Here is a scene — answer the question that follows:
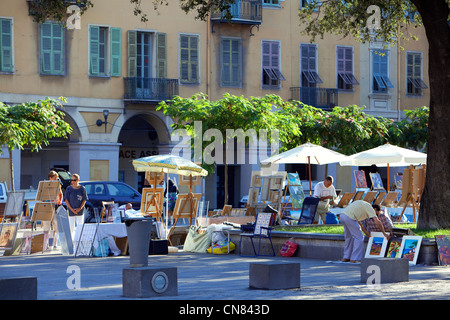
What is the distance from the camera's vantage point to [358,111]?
114ft

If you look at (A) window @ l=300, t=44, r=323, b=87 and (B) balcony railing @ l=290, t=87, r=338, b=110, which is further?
(A) window @ l=300, t=44, r=323, b=87

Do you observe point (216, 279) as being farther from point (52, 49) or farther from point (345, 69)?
point (345, 69)

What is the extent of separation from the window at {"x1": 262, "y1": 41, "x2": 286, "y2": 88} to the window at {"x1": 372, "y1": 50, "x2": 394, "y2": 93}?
4770 millimetres

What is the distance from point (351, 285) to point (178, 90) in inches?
936

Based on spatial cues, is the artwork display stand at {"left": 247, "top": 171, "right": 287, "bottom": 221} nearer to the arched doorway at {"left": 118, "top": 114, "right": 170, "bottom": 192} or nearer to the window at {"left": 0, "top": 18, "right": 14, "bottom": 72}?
the window at {"left": 0, "top": 18, "right": 14, "bottom": 72}

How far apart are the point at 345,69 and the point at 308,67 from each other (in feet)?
6.26

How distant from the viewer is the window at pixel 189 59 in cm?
3712

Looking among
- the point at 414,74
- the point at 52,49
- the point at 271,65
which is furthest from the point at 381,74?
the point at 52,49

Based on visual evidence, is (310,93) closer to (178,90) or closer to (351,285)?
(178,90)

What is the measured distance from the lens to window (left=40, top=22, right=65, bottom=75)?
34.1m

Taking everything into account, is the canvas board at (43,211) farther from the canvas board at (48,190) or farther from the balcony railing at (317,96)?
the balcony railing at (317,96)

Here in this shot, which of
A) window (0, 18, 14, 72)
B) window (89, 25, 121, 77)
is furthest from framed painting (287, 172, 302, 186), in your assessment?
window (0, 18, 14, 72)
